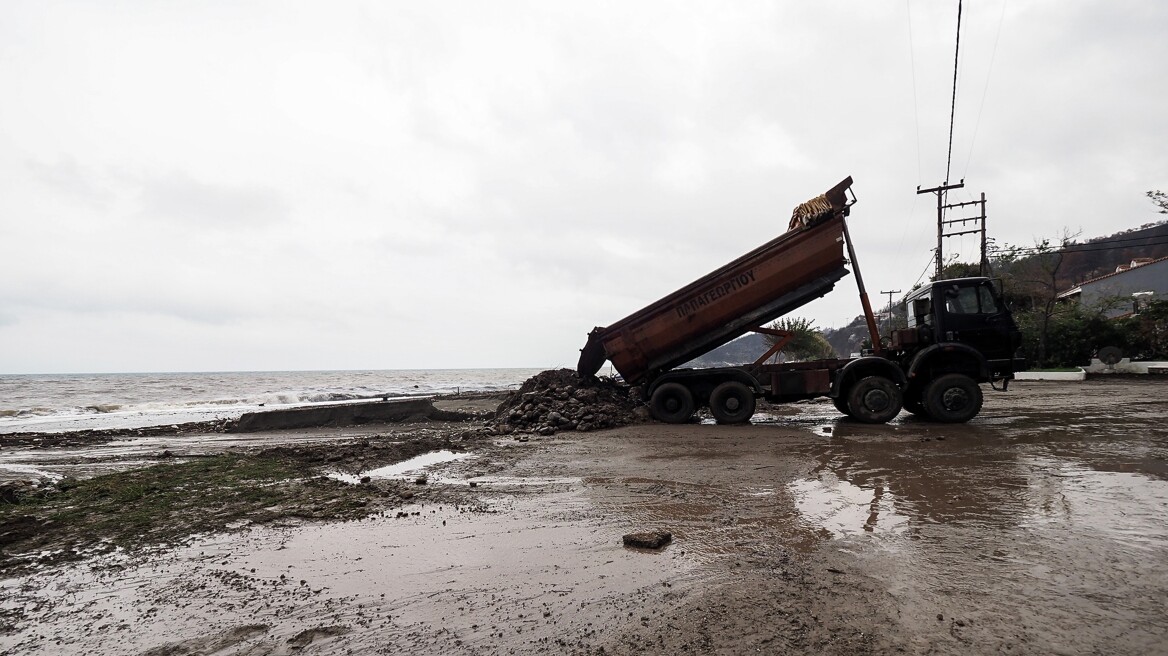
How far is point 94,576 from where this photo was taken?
3.79 m

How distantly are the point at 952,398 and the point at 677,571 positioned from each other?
9.43m

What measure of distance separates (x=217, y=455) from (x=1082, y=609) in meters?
10.6

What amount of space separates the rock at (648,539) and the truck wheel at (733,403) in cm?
765

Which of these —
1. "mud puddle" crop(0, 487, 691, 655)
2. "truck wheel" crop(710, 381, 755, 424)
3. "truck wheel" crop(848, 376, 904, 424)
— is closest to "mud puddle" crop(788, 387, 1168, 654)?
"mud puddle" crop(0, 487, 691, 655)

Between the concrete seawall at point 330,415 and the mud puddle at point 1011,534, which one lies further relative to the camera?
the concrete seawall at point 330,415

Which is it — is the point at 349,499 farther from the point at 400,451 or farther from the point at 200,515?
the point at 400,451

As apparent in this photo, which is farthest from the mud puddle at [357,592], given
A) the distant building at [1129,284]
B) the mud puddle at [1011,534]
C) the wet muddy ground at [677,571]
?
the distant building at [1129,284]

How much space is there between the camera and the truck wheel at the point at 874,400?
10.7m

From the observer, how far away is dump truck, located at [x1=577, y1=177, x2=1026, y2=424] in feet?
34.7

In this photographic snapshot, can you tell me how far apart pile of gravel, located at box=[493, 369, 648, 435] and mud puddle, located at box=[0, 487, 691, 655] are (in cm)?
669

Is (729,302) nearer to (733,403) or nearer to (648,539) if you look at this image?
(733,403)

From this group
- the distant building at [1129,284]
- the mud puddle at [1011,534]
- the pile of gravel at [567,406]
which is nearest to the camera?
the mud puddle at [1011,534]

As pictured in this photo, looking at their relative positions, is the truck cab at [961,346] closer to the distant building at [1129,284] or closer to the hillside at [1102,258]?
the distant building at [1129,284]

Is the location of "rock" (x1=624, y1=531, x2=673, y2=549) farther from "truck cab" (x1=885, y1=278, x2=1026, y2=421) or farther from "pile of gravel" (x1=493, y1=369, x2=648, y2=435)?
"truck cab" (x1=885, y1=278, x2=1026, y2=421)
